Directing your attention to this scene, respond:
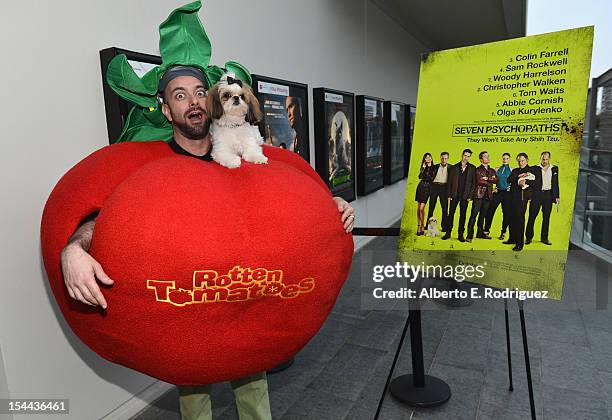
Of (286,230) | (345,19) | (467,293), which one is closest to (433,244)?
(286,230)

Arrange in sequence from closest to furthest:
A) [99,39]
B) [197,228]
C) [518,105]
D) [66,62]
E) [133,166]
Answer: [197,228] → [133,166] → [518,105] → [66,62] → [99,39]

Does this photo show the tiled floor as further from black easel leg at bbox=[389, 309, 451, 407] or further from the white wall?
the white wall

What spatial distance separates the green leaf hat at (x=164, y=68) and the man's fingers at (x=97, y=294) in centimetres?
54

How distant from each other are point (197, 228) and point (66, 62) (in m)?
1.13

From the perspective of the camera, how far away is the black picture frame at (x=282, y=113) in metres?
2.65

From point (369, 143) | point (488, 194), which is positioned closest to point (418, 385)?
point (488, 194)

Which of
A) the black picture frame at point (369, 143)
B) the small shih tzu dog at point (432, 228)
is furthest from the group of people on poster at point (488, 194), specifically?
the black picture frame at point (369, 143)

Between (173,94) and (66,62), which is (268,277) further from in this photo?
(66,62)

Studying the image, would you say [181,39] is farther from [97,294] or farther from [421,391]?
[421,391]

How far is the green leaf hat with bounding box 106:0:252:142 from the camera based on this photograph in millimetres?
1225

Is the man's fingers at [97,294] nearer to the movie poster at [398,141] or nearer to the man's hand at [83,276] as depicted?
the man's hand at [83,276]

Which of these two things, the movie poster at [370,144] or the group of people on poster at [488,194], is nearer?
the group of people on poster at [488,194]

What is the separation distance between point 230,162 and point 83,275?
39 cm

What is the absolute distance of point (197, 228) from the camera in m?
0.87
